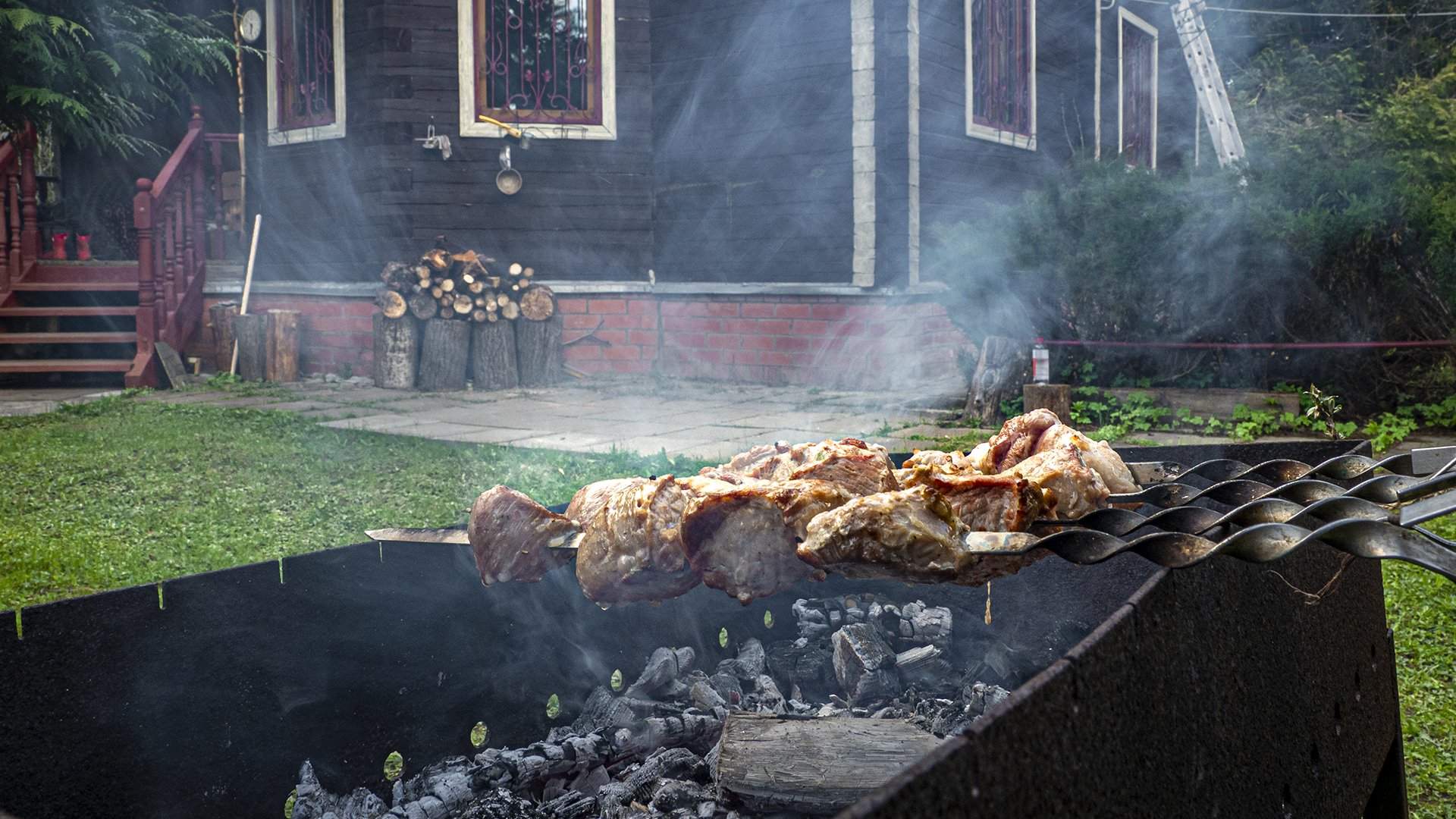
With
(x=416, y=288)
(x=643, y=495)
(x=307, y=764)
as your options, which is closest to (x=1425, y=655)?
(x=643, y=495)

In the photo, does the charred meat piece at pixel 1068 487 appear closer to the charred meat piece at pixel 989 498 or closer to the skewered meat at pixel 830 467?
the charred meat piece at pixel 989 498

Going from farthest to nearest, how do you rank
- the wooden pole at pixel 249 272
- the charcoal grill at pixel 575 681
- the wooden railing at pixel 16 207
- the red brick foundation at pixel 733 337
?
the wooden pole at pixel 249 272
the wooden railing at pixel 16 207
the red brick foundation at pixel 733 337
the charcoal grill at pixel 575 681

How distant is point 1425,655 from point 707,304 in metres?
7.72

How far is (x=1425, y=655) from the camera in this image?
3.40m

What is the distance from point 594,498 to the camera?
7.50ft

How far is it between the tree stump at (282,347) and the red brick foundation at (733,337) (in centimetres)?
48

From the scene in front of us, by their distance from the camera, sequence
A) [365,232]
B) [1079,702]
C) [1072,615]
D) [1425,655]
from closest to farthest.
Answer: [1079,702] < [1072,615] < [1425,655] < [365,232]

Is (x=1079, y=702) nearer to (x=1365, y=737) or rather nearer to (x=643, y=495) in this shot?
(x=643, y=495)

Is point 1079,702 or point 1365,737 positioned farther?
point 1365,737

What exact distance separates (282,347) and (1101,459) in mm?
10116

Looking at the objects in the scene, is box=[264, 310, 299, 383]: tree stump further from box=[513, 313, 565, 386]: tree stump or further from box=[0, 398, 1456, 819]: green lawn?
box=[0, 398, 1456, 819]: green lawn

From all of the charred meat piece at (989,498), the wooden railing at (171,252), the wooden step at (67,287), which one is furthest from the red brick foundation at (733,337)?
the charred meat piece at (989,498)

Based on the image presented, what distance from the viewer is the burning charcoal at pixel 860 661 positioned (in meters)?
2.54

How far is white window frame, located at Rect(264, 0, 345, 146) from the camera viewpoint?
35.6 ft
